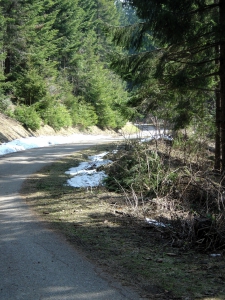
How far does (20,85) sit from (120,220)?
2467 cm

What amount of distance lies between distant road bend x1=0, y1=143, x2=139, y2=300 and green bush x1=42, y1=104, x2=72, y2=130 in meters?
24.4

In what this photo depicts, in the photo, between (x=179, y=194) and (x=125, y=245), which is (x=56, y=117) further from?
(x=125, y=245)

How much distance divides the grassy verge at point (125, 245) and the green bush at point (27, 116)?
18.2m

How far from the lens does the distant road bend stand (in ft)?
15.2

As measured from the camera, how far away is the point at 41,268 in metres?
5.41

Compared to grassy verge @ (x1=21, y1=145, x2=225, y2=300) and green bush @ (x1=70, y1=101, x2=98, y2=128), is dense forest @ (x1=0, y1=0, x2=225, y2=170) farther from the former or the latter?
grassy verge @ (x1=21, y1=145, x2=225, y2=300)

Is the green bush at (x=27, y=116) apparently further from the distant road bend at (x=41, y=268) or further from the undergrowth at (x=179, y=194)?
the distant road bend at (x=41, y=268)

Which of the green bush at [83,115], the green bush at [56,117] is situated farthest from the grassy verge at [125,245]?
the green bush at [83,115]

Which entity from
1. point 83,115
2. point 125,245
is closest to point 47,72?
point 83,115

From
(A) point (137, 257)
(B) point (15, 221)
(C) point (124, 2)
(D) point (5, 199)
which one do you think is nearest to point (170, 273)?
(A) point (137, 257)

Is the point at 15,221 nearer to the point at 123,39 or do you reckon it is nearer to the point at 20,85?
the point at 123,39

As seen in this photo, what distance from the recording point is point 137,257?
6148 mm

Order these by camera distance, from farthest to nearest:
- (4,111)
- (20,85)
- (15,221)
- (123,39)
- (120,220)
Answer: (20,85) → (4,111) → (123,39) → (120,220) → (15,221)

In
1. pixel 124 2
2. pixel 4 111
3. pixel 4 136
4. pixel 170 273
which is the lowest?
pixel 170 273
